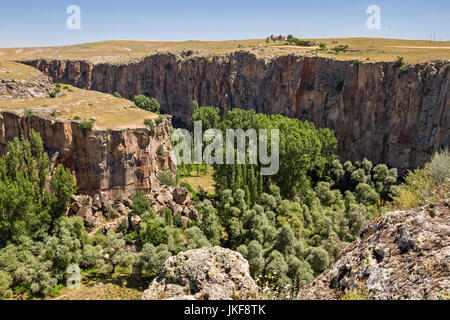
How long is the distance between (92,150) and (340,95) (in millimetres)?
48930

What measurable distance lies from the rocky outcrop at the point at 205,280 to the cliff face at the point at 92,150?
1286 inches

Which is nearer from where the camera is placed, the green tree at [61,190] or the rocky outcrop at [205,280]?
the rocky outcrop at [205,280]

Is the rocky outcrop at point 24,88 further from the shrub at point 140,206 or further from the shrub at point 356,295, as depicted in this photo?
the shrub at point 356,295

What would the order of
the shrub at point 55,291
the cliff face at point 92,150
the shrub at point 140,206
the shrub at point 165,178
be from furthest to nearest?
the shrub at point 165,178
the cliff face at point 92,150
the shrub at point 140,206
the shrub at point 55,291

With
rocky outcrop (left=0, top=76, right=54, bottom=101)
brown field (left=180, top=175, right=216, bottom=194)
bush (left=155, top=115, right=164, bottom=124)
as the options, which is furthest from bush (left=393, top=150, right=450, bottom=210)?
rocky outcrop (left=0, top=76, right=54, bottom=101)

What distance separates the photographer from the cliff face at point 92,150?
125 feet

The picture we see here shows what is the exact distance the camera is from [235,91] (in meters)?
85.1

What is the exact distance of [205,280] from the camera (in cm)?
870

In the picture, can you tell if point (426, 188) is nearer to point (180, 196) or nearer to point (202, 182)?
point (180, 196)

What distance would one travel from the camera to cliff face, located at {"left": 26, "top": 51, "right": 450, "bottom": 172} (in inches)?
1978

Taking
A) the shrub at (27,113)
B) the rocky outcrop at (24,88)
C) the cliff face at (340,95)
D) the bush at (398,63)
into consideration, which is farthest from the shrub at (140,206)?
the bush at (398,63)

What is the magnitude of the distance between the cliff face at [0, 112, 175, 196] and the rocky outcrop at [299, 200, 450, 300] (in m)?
36.2

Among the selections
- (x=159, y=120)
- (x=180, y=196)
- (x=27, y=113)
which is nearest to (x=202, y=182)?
(x=180, y=196)

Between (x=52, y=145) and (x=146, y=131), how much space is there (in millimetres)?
12183
